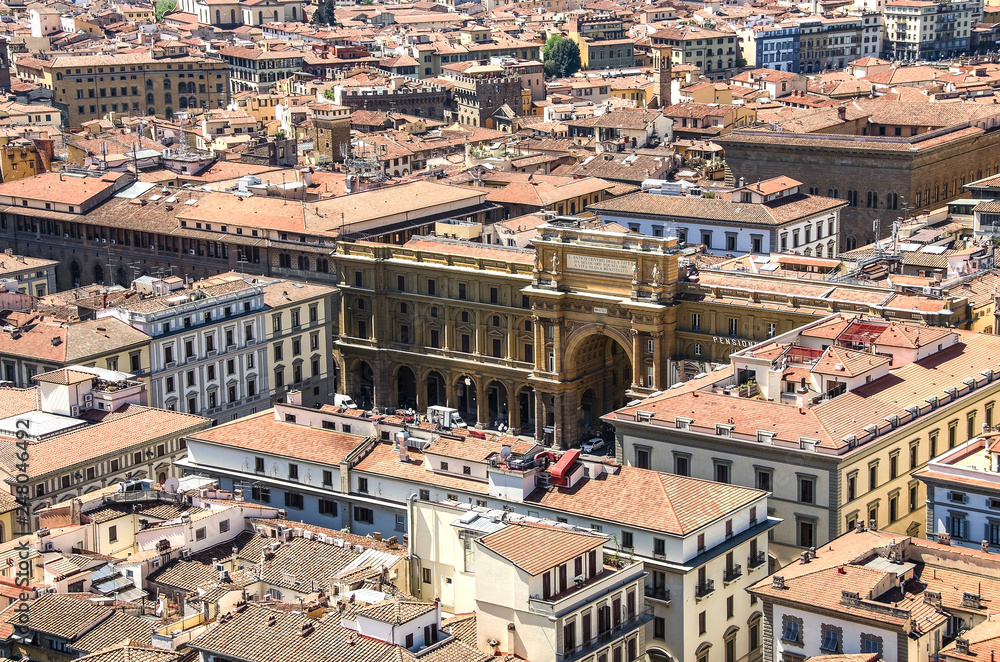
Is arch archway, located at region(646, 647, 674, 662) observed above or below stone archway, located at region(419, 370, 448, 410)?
above

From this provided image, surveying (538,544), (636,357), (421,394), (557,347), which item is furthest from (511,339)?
(538,544)

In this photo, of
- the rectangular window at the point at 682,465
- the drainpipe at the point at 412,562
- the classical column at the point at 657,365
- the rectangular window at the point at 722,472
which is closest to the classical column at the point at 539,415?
the classical column at the point at 657,365

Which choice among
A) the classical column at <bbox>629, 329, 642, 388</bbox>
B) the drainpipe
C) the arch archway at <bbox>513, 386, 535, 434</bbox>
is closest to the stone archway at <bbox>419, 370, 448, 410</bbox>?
the arch archway at <bbox>513, 386, 535, 434</bbox>

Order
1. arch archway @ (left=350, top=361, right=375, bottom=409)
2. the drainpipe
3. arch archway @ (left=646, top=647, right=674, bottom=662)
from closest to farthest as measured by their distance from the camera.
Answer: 1. arch archway @ (left=646, top=647, right=674, bottom=662)
2. the drainpipe
3. arch archway @ (left=350, top=361, right=375, bottom=409)

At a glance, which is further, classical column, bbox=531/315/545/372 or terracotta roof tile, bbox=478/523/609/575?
classical column, bbox=531/315/545/372

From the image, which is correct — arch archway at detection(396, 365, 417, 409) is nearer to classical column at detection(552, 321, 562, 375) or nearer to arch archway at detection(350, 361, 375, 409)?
arch archway at detection(350, 361, 375, 409)

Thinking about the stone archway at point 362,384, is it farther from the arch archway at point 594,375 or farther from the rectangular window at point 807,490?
the rectangular window at point 807,490
